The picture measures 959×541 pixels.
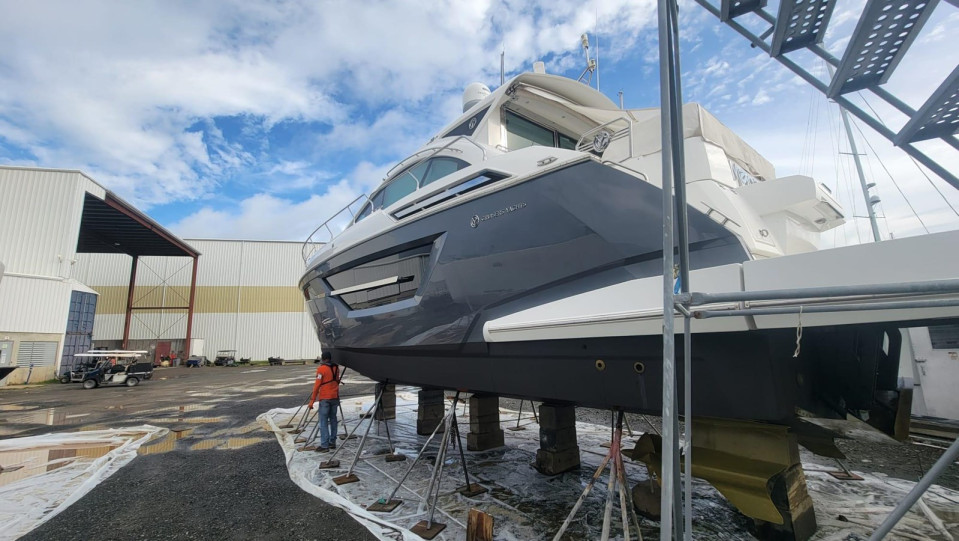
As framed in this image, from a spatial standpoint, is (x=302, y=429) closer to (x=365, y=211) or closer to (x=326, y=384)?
(x=326, y=384)

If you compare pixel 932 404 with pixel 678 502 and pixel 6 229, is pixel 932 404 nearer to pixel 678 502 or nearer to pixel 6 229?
pixel 678 502

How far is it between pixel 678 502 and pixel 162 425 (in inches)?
317

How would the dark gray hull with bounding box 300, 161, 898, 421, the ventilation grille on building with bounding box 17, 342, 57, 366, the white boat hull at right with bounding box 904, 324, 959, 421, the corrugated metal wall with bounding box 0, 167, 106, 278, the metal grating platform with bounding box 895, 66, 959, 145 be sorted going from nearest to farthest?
the metal grating platform with bounding box 895, 66, 959, 145, the dark gray hull with bounding box 300, 161, 898, 421, the white boat hull at right with bounding box 904, 324, 959, 421, the ventilation grille on building with bounding box 17, 342, 57, 366, the corrugated metal wall with bounding box 0, 167, 106, 278

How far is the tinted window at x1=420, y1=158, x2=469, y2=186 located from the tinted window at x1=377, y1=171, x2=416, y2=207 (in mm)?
250

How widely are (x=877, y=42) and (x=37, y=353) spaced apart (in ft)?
71.7

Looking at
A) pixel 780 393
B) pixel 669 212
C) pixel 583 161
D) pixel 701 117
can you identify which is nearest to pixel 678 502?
pixel 780 393

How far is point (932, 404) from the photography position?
6102 mm

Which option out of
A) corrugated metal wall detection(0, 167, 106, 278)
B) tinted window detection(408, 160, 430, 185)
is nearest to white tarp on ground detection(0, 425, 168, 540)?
tinted window detection(408, 160, 430, 185)

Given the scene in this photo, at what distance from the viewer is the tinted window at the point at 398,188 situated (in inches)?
172

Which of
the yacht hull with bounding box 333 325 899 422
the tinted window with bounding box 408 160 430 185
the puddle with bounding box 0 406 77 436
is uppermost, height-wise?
the tinted window with bounding box 408 160 430 185

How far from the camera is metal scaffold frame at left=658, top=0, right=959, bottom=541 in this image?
106cm

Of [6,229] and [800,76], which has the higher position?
[6,229]

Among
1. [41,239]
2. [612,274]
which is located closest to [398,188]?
[612,274]

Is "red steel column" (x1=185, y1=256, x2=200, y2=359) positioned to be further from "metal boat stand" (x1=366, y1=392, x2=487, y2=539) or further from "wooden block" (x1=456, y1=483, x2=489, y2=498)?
"wooden block" (x1=456, y1=483, x2=489, y2=498)
